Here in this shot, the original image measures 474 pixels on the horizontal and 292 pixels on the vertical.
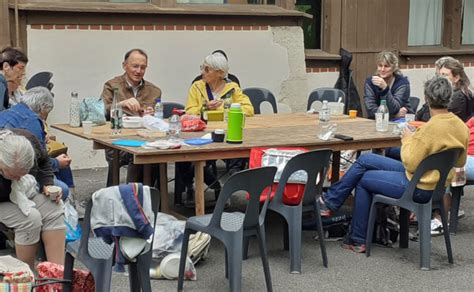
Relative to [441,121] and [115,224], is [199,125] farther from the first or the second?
[115,224]

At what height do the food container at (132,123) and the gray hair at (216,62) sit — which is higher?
the gray hair at (216,62)

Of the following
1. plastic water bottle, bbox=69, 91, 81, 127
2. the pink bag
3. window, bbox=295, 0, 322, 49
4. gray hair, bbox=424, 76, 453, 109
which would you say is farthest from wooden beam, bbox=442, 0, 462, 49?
the pink bag

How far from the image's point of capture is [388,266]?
5.96m

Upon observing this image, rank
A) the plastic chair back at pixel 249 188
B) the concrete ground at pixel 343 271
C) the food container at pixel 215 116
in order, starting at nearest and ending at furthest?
1. the plastic chair back at pixel 249 188
2. the concrete ground at pixel 343 271
3. the food container at pixel 215 116

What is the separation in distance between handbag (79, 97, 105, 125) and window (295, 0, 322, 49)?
4909mm

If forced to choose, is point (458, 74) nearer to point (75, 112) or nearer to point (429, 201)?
point (429, 201)

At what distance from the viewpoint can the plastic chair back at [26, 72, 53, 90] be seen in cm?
835

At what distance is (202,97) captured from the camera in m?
7.64

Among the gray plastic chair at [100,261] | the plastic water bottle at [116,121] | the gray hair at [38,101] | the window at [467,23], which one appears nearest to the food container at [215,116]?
the plastic water bottle at [116,121]

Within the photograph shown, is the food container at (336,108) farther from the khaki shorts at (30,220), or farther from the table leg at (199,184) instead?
the khaki shorts at (30,220)

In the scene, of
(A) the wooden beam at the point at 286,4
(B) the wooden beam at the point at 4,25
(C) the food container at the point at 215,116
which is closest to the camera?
(C) the food container at the point at 215,116

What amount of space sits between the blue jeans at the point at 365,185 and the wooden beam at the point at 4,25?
3.94 meters

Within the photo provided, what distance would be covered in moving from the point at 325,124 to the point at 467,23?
6605 mm

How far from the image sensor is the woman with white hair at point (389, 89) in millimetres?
8438
